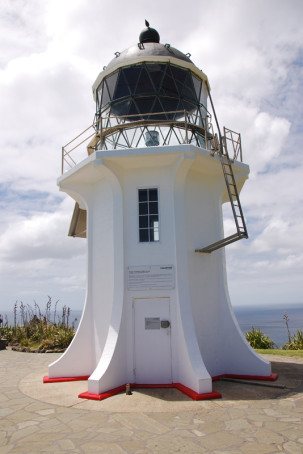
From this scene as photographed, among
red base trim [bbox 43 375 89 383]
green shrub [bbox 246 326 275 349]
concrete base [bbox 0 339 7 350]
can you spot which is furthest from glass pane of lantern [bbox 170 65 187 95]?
concrete base [bbox 0 339 7 350]

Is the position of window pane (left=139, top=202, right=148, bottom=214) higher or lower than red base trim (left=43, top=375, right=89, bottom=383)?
higher

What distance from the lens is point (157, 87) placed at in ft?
34.4

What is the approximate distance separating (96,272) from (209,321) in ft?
11.6

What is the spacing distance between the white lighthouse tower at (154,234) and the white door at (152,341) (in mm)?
26

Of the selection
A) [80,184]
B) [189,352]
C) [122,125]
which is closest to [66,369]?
[189,352]

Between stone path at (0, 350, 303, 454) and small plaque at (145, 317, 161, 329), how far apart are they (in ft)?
5.00

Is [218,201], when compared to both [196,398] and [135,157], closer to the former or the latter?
[135,157]

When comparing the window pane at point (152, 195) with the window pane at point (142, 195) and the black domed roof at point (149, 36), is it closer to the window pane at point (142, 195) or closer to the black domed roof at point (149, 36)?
the window pane at point (142, 195)

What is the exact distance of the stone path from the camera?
18.3ft

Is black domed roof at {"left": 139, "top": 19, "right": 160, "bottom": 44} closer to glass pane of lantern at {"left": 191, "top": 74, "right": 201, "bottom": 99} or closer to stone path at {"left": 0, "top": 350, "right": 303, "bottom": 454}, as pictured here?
glass pane of lantern at {"left": 191, "top": 74, "right": 201, "bottom": 99}

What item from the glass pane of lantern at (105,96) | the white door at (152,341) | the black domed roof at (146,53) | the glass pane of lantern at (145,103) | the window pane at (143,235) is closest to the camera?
the white door at (152,341)

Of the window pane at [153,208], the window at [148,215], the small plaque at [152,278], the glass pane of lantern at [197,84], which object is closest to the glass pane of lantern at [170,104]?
the glass pane of lantern at [197,84]

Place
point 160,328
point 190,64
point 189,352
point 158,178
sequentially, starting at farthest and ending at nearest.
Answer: point 190,64 → point 158,178 → point 160,328 → point 189,352

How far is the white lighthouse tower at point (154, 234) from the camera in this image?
917cm
